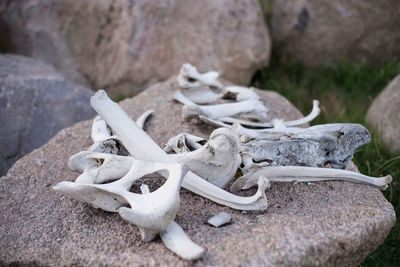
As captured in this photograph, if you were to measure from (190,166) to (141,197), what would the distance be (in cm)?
33

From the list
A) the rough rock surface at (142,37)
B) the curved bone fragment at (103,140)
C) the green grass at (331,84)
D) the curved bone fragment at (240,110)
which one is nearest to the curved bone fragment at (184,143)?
the curved bone fragment at (103,140)

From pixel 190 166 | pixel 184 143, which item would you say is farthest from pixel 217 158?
pixel 184 143

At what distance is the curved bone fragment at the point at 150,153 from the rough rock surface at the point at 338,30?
3089 mm

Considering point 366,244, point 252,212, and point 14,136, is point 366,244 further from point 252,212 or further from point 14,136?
point 14,136

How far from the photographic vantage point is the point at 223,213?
70.3 inches

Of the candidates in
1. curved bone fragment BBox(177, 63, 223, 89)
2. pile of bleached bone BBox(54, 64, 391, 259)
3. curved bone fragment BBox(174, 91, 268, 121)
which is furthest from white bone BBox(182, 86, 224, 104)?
pile of bleached bone BBox(54, 64, 391, 259)

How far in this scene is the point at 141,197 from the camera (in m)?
1.68

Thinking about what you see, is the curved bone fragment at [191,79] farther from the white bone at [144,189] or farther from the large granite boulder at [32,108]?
the white bone at [144,189]

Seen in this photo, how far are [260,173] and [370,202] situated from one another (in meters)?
0.53

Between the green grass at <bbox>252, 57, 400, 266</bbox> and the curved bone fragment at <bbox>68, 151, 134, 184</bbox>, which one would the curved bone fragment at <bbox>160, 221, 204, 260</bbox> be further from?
the green grass at <bbox>252, 57, 400, 266</bbox>

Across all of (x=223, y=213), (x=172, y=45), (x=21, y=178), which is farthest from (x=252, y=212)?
(x=172, y=45)

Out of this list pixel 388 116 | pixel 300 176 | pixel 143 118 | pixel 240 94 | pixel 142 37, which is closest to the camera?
pixel 300 176

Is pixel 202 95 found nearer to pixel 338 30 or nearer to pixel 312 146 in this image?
pixel 312 146

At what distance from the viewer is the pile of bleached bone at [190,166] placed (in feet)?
5.35
